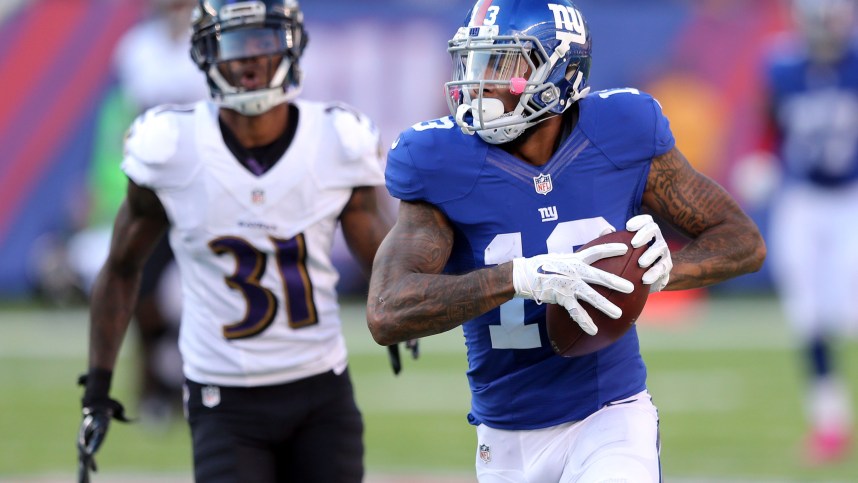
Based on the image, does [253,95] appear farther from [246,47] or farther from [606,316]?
[606,316]

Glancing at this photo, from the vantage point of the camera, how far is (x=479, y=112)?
338 cm

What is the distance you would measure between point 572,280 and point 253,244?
129 centimetres

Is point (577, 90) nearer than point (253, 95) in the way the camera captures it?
Yes

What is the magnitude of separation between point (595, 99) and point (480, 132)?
35cm

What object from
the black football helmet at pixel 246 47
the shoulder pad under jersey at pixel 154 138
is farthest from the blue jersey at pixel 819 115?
the shoulder pad under jersey at pixel 154 138

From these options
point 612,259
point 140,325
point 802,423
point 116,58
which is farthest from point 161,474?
point 116,58

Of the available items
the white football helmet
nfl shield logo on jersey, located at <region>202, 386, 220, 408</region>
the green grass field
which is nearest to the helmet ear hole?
the white football helmet

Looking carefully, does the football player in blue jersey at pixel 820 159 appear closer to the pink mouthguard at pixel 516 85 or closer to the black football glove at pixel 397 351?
the black football glove at pixel 397 351

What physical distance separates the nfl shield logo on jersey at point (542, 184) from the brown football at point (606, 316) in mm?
235

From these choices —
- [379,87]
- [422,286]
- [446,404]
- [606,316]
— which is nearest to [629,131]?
[606,316]

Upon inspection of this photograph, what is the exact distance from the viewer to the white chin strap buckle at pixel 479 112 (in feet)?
11.1

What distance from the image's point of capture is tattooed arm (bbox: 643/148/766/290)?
3.50 metres

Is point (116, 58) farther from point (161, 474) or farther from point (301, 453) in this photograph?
point (301, 453)

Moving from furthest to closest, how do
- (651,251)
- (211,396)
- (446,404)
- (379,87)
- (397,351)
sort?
1. (379,87)
2. (446,404)
3. (397,351)
4. (211,396)
5. (651,251)
